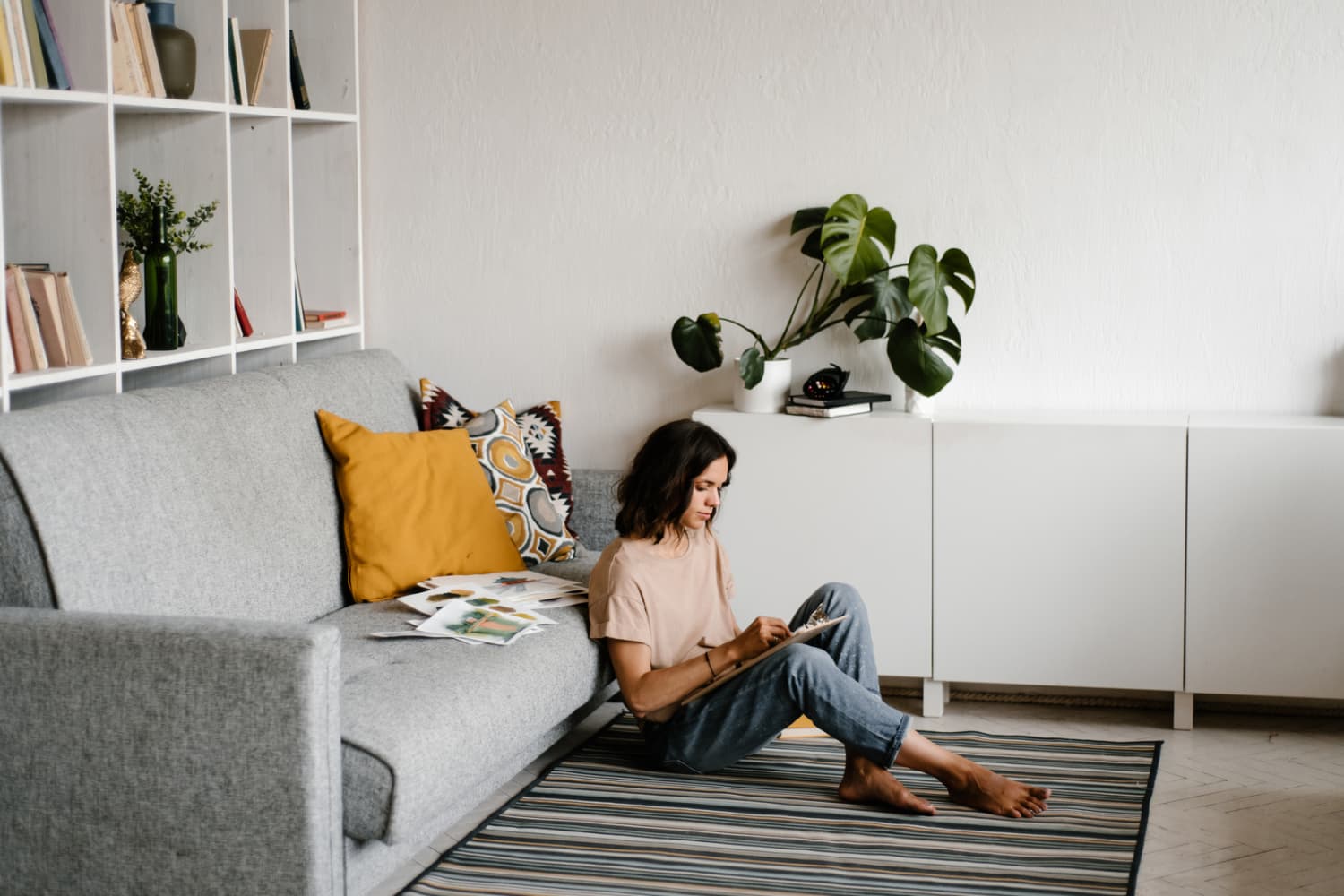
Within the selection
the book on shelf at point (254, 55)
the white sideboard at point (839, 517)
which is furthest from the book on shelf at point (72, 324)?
the white sideboard at point (839, 517)

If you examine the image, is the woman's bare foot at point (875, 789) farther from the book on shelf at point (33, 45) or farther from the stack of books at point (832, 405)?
the book on shelf at point (33, 45)

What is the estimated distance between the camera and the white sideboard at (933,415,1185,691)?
11.5ft

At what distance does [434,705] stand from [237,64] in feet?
6.00

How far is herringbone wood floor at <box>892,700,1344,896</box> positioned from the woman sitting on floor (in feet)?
1.03

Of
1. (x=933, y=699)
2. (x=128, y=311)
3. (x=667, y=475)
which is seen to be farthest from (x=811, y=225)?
(x=128, y=311)

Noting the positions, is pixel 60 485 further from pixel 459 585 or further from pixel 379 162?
pixel 379 162

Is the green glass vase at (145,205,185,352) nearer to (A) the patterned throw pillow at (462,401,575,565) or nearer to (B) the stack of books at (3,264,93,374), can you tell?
(B) the stack of books at (3,264,93,374)

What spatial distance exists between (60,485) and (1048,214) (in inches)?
97.0

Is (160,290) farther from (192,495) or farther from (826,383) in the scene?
→ (826,383)

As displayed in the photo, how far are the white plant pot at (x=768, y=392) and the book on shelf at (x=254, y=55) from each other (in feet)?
4.72

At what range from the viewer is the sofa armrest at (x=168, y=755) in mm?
2227

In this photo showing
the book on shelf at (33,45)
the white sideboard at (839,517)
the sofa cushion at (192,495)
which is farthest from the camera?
the white sideboard at (839,517)

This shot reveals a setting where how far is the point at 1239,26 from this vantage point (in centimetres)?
359

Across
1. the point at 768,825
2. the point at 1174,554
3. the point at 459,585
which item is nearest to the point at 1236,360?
the point at 1174,554
